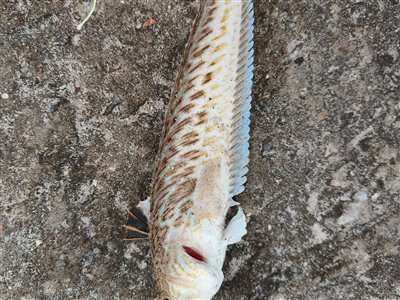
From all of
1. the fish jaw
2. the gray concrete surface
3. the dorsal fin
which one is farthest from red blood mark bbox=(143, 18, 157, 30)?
the fish jaw

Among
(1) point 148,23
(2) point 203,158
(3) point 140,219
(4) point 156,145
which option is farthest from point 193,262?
(1) point 148,23

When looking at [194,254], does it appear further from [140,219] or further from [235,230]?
[140,219]

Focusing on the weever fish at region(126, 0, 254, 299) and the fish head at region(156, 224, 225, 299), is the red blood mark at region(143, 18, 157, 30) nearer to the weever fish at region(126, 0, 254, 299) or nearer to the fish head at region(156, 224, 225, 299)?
the weever fish at region(126, 0, 254, 299)

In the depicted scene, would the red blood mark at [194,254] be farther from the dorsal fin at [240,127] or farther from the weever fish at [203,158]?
the dorsal fin at [240,127]

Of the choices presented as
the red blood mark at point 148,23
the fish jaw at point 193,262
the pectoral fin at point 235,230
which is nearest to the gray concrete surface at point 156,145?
the red blood mark at point 148,23

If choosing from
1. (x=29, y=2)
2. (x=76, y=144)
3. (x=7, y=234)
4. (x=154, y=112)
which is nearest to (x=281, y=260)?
(x=154, y=112)

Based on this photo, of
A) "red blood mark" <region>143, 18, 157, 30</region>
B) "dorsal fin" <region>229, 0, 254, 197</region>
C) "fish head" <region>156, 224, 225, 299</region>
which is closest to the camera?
"fish head" <region>156, 224, 225, 299</region>

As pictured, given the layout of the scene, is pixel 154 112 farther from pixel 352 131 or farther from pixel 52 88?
pixel 352 131
